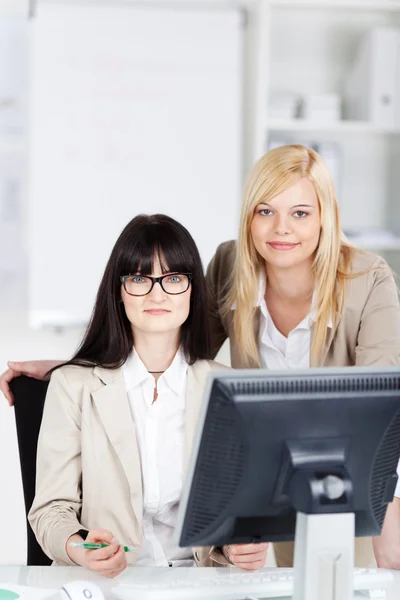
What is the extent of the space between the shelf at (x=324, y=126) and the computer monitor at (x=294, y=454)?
2050 mm

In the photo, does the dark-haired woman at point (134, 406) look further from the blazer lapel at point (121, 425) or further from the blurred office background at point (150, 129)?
the blurred office background at point (150, 129)

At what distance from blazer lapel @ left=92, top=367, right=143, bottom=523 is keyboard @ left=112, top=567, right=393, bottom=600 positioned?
208mm

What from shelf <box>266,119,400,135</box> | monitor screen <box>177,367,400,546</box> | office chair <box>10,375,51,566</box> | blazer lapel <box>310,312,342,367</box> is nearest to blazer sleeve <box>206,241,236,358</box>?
blazer lapel <box>310,312,342,367</box>

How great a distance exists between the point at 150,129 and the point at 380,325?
5.00ft

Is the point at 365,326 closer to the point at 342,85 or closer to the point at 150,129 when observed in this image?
the point at 150,129

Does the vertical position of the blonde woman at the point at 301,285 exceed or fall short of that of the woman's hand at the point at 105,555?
it exceeds it

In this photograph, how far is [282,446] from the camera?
100 cm

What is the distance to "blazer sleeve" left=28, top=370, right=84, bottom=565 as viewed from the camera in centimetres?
144

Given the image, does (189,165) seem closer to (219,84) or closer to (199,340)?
(219,84)

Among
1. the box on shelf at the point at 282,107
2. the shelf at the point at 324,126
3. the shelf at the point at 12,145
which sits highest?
the box on shelf at the point at 282,107

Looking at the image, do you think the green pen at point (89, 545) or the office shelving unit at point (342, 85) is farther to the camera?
→ the office shelving unit at point (342, 85)

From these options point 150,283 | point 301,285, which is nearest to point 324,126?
point 301,285

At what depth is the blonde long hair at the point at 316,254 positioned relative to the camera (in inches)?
67.5

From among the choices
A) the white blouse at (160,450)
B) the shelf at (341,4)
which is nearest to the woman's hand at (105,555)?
the white blouse at (160,450)
